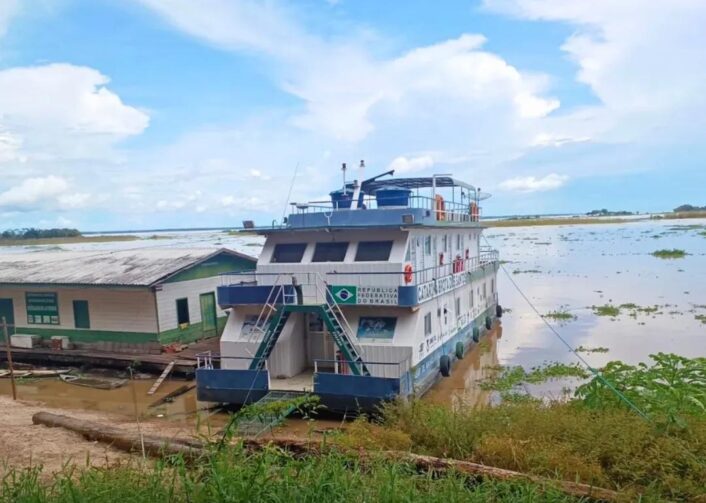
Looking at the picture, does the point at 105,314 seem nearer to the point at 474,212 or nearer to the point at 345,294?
the point at 345,294

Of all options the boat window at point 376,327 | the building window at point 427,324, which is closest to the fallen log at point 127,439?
the boat window at point 376,327

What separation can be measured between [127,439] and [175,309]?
34.7 ft

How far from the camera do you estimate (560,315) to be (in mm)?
26219

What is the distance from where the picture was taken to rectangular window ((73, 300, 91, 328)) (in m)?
19.2

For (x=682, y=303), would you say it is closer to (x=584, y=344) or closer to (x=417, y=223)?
(x=584, y=344)

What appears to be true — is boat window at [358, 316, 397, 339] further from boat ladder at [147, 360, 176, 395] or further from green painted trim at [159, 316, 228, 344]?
green painted trim at [159, 316, 228, 344]

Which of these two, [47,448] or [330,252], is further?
[330,252]

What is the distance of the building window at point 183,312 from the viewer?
62.3 feet

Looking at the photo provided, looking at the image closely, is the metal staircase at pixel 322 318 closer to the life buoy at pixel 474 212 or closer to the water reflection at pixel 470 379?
the water reflection at pixel 470 379

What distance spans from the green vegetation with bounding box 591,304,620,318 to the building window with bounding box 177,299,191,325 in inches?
735

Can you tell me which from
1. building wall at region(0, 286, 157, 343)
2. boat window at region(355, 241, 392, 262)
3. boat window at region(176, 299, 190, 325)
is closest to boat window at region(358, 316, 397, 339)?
boat window at region(355, 241, 392, 262)

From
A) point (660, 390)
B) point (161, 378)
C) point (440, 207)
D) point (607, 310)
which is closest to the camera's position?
point (660, 390)

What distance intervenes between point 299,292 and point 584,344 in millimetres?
12763

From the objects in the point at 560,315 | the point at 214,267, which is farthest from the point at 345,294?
the point at 560,315
